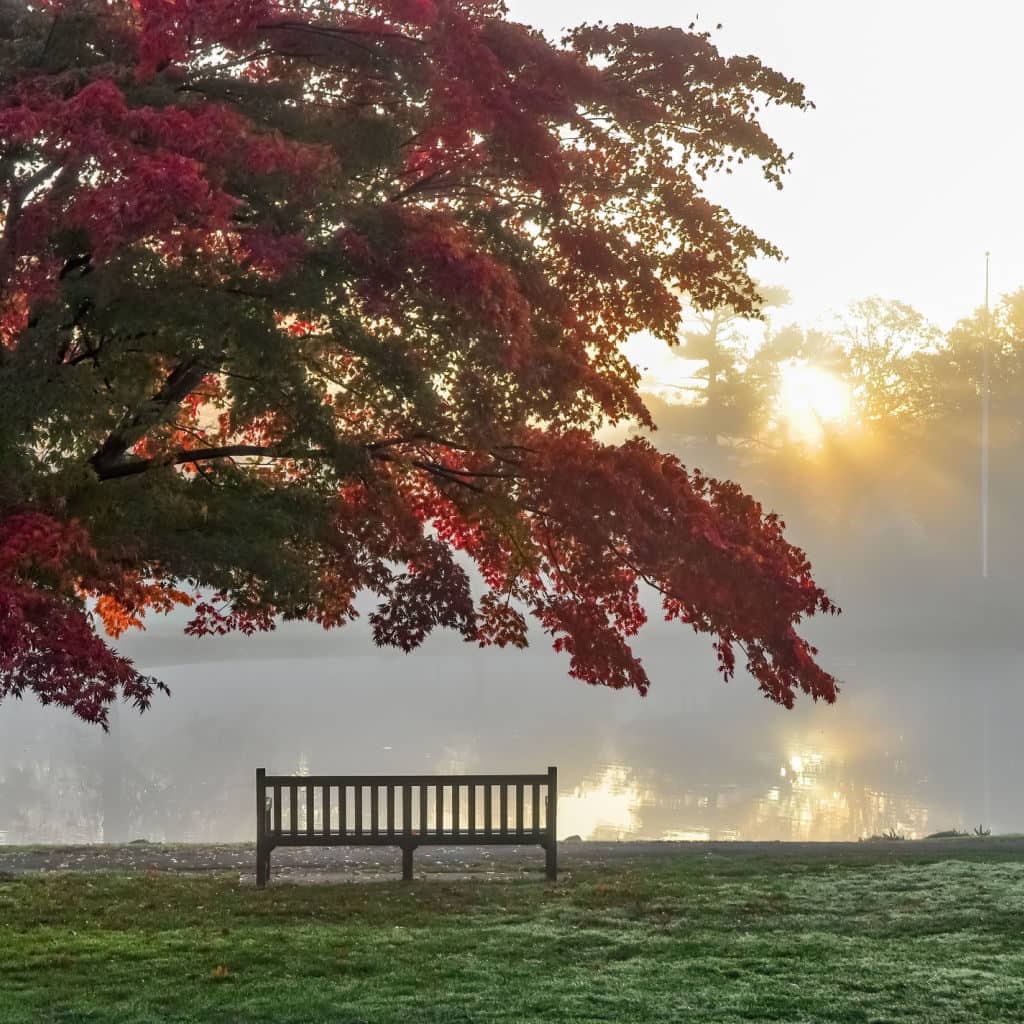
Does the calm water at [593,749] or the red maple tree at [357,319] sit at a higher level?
the red maple tree at [357,319]

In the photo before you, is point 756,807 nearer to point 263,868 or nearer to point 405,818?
point 405,818

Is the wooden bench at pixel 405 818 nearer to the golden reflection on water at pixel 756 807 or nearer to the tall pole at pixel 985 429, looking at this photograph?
the golden reflection on water at pixel 756 807

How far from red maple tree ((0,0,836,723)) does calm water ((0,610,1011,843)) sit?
36.9 ft

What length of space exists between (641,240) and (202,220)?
Answer: 16.2 ft

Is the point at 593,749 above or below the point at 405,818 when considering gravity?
below

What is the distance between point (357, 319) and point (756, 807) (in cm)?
1784

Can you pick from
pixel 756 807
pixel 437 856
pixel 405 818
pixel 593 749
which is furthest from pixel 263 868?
pixel 593 749

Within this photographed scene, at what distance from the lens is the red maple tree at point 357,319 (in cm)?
1016

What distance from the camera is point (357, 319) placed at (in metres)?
11.2

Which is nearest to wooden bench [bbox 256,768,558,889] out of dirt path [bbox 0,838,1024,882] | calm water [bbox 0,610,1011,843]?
dirt path [bbox 0,838,1024,882]

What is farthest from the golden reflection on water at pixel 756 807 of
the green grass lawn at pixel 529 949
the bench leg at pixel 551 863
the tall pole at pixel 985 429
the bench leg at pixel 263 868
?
the tall pole at pixel 985 429

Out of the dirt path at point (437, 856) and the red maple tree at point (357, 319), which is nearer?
the red maple tree at point (357, 319)

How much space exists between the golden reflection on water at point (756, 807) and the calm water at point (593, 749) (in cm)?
6

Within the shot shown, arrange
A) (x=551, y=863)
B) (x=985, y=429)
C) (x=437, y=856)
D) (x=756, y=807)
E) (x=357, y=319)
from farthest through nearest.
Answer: (x=985, y=429), (x=756, y=807), (x=437, y=856), (x=551, y=863), (x=357, y=319)
